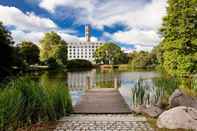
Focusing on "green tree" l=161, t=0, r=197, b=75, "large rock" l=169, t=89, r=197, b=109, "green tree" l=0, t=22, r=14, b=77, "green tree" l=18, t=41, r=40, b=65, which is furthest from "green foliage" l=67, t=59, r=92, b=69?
"large rock" l=169, t=89, r=197, b=109

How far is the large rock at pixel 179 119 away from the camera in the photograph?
21.4ft

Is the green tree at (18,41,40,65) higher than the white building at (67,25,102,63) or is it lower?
lower

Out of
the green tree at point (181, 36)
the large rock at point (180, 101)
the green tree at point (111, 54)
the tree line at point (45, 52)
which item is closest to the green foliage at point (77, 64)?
the tree line at point (45, 52)

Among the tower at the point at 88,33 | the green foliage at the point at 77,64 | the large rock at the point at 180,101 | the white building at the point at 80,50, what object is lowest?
the large rock at the point at 180,101

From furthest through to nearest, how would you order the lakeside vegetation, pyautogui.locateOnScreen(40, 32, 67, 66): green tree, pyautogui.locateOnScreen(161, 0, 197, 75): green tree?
1. pyautogui.locateOnScreen(40, 32, 67, 66): green tree
2. pyautogui.locateOnScreen(161, 0, 197, 75): green tree
3. the lakeside vegetation

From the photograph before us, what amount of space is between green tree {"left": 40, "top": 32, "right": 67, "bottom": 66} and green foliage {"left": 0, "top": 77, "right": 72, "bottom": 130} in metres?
54.8

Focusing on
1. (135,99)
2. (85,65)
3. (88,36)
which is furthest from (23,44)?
(88,36)

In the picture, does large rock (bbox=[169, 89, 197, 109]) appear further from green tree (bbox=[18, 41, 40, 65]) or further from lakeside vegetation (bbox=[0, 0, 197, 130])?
green tree (bbox=[18, 41, 40, 65])

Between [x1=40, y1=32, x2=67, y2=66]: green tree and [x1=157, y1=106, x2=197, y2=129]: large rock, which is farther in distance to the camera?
[x1=40, y1=32, x2=67, y2=66]: green tree

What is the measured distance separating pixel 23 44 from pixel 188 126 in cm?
6173

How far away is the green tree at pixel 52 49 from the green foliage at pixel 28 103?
54.8 metres

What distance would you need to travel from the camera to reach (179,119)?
664 cm

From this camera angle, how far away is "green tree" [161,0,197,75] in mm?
23250

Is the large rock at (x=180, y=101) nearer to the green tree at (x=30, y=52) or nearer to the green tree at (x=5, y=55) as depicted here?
the green tree at (x=5, y=55)
